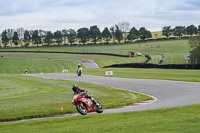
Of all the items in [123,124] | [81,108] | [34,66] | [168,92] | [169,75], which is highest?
[123,124]

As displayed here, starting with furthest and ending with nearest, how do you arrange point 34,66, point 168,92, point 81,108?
point 34,66 < point 168,92 < point 81,108

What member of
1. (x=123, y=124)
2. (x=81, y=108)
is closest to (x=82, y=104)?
(x=81, y=108)

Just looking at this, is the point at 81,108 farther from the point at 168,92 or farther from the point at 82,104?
the point at 168,92

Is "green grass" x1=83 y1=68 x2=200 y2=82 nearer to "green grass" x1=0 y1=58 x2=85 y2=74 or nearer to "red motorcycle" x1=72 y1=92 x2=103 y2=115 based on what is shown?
"red motorcycle" x1=72 y1=92 x2=103 y2=115

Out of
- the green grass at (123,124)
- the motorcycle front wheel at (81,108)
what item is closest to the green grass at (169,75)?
the motorcycle front wheel at (81,108)

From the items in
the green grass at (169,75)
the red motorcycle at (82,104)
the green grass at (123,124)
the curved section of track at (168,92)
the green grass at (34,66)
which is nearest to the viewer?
the green grass at (123,124)

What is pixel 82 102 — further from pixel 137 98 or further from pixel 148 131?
pixel 137 98

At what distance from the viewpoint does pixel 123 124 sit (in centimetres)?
1151

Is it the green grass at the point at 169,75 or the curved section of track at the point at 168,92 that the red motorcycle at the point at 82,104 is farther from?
the green grass at the point at 169,75

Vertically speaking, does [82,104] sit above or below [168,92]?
above

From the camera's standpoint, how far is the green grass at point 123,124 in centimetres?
1034

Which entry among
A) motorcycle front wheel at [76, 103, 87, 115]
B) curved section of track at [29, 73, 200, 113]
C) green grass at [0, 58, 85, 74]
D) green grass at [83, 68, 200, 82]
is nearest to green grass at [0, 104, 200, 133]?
motorcycle front wheel at [76, 103, 87, 115]

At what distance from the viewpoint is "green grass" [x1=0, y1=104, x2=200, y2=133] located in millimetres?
10336

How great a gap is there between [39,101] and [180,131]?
38.7 ft
